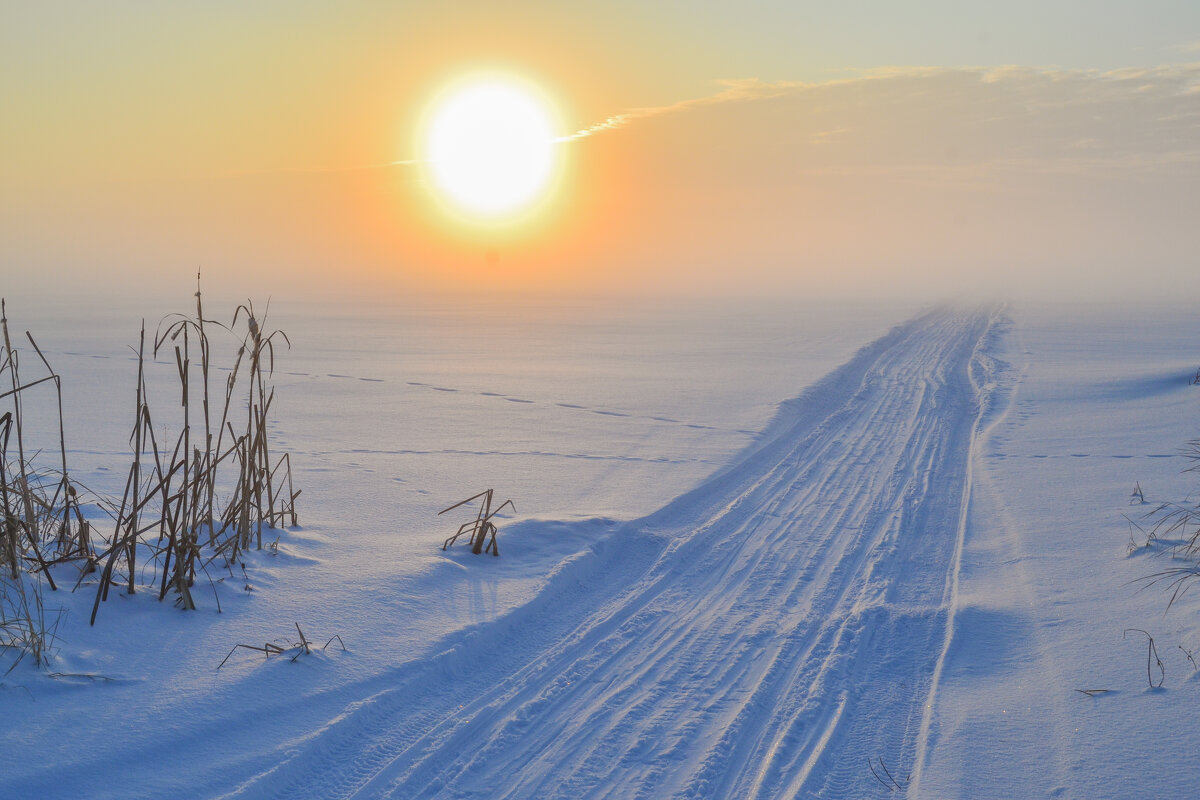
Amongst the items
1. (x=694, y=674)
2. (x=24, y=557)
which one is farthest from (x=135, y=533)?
(x=694, y=674)

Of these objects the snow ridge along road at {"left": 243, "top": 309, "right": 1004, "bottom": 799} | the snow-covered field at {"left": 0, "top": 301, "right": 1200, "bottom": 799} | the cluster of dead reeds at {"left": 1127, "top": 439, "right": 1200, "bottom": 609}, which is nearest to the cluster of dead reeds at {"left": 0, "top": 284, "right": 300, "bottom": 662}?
the snow-covered field at {"left": 0, "top": 301, "right": 1200, "bottom": 799}

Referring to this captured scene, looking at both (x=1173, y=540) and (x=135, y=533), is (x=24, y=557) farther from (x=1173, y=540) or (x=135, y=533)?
(x=1173, y=540)

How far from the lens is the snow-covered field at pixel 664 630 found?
10.00 feet

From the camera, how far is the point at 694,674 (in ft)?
12.4

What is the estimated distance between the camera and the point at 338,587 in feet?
15.2

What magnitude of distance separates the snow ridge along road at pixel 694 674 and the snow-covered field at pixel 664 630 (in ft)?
0.05

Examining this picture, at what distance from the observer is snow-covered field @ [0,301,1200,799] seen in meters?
3.05

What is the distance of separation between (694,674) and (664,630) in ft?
1.65

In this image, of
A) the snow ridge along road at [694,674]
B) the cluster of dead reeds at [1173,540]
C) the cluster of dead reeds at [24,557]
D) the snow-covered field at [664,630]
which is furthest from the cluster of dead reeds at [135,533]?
the cluster of dead reeds at [1173,540]

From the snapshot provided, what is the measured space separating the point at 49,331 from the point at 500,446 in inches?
762

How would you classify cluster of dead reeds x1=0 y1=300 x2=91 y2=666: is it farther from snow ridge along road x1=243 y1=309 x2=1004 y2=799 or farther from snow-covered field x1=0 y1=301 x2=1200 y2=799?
snow ridge along road x1=243 y1=309 x2=1004 y2=799

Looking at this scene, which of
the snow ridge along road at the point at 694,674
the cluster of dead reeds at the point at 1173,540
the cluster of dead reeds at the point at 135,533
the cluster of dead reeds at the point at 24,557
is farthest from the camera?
the cluster of dead reeds at the point at 1173,540

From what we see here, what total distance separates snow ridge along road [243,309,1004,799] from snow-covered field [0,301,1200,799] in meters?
0.02

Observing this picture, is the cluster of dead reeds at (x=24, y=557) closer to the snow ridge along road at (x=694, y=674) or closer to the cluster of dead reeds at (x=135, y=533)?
the cluster of dead reeds at (x=135, y=533)
